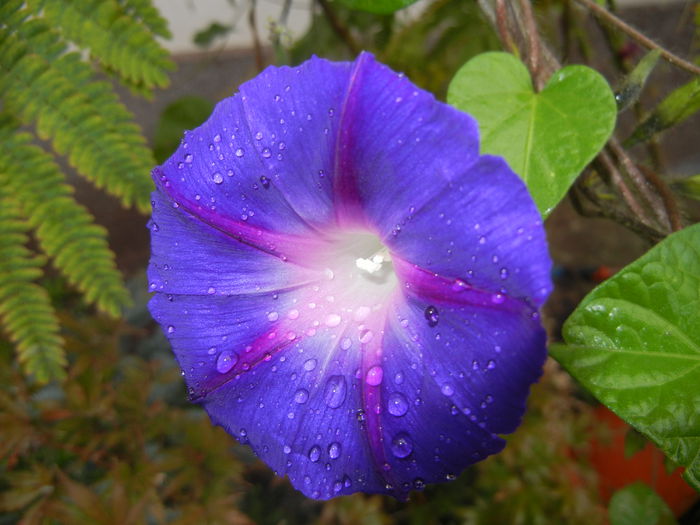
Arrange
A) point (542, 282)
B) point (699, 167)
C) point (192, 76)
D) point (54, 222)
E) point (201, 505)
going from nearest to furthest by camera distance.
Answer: point (542, 282) → point (54, 222) → point (201, 505) → point (699, 167) → point (192, 76)

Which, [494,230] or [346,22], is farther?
[346,22]

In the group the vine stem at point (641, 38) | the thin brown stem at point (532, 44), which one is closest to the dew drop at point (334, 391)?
the thin brown stem at point (532, 44)

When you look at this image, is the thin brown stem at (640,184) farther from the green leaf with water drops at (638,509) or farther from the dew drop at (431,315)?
the green leaf with water drops at (638,509)

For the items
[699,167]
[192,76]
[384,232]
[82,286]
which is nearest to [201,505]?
[82,286]

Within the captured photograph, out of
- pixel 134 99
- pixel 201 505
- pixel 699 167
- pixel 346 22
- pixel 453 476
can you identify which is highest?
pixel 346 22

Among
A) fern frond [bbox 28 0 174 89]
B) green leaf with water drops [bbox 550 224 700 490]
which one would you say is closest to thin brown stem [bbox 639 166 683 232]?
green leaf with water drops [bbox 550 224 700 490]

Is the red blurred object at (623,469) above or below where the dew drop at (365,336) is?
below

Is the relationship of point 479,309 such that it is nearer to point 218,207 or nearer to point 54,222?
point 218,207
